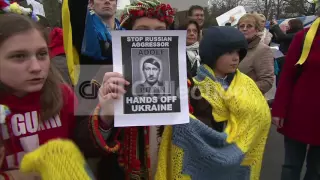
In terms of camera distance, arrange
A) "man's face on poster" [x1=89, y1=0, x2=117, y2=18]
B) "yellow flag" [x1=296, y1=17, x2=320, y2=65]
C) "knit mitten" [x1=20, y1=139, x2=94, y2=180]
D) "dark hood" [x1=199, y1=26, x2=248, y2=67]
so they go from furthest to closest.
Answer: "yellow flag" [x1=296, y1=17, x2=320, y2=65]
"dark hood" [x1=199, y1=26, x2=248, y2=67]
"man's face on poster" [x1=89, y1=0, x2=117, y2=18]
"knit mitten" [x1=20, y1=139, x2=94, y2=180]

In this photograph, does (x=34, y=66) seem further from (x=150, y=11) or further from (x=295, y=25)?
(x=295, y=25)

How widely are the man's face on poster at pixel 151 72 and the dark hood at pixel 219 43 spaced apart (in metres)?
0.98

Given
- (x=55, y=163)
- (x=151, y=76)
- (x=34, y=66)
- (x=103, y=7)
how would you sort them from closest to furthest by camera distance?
(x=55, y=163), (x=34, y=66), (x=151, y=76), (x=103, y=7)

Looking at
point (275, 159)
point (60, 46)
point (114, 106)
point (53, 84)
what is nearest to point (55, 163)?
point (114, 106)

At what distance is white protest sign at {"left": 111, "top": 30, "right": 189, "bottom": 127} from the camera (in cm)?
145

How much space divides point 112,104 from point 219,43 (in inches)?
46.0

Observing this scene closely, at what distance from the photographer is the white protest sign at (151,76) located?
4.75 ft

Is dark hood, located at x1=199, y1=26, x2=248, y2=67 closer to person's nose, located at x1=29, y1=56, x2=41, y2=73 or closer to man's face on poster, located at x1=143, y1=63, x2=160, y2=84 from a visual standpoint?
man's face on poster, located at x1=143, y1=63, x2=160, y2=84

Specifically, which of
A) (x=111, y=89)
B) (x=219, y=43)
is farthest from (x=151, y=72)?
(x=219, y=43)

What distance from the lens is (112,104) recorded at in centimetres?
144

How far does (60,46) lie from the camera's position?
2982 mm

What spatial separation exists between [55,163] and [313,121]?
2.42m

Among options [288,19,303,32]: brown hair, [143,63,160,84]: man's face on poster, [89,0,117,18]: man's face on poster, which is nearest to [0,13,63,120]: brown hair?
[143,63,160,84]: man's face on poster

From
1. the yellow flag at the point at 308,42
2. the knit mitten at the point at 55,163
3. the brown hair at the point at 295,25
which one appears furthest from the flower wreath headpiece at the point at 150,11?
the brown hair at the point at 295,25
